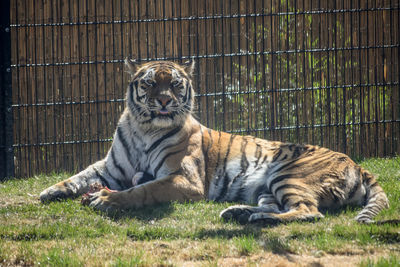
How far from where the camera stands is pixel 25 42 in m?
7.48

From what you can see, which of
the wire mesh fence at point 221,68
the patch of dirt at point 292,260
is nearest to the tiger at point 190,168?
the patch of dirt at point 292,260

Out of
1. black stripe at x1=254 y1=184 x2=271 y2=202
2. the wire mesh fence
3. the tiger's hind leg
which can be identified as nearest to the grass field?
the tiger's hind leg

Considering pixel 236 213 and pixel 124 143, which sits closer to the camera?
pixel 236 213

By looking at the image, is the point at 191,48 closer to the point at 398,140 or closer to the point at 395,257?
the point at 398,140

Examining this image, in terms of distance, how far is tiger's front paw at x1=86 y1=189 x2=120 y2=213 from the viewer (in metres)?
5.24

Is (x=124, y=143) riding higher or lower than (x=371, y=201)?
higher

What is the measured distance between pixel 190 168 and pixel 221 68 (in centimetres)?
228

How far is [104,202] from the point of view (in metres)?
5.29

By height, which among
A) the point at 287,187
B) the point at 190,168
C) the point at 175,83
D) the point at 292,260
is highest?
the point at 175,83

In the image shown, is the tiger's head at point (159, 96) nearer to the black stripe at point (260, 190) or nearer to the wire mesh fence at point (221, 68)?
the black stripe at point (260, 190)

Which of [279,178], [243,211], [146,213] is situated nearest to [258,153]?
[279,178]

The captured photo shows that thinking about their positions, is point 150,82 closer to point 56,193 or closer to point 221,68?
point 56,193

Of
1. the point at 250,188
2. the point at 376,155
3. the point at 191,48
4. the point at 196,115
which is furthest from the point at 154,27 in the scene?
the point at 376,155

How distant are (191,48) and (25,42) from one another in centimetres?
204
